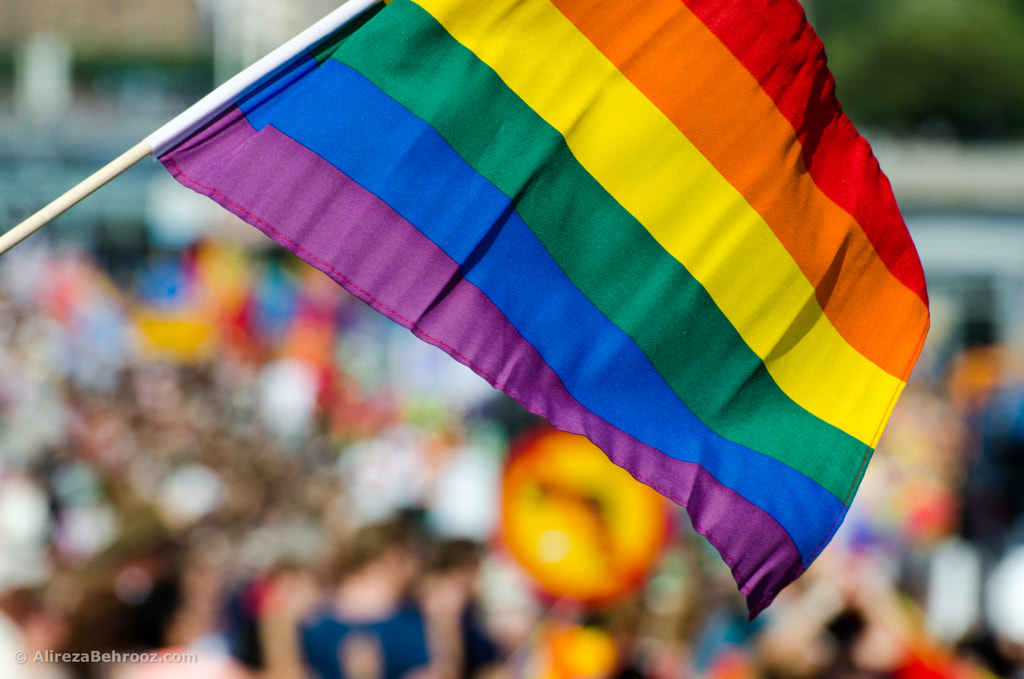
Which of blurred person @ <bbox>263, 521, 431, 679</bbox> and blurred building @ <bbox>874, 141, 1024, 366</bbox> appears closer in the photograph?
blurred person @ <bbox>263, 521, 431, 679</bbox>

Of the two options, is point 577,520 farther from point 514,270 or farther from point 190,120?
point 190,120

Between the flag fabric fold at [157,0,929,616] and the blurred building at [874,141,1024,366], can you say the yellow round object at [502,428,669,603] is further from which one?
the blurred building at [874,141,1024,366]

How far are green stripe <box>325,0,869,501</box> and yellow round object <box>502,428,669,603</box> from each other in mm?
2613

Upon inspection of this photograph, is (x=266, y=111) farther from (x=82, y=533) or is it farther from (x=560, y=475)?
(x=82, y=533)

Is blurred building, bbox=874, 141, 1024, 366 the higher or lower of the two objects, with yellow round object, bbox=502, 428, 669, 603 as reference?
lower

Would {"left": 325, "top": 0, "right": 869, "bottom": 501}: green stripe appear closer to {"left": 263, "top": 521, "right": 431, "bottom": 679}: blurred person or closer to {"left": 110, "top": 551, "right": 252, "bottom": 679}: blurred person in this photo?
{"left": 110, "top": 551, "right": 252, "bottom": 679}: blurred person

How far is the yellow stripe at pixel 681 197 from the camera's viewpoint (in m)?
2.87

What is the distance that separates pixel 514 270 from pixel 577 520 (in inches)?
134

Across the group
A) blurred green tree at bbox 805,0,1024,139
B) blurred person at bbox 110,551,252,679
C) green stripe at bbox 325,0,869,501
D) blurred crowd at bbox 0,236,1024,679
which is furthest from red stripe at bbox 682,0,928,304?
blurred green tree at bbox 805,0,1024,139

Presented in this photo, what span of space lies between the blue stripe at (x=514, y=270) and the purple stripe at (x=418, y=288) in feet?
0.09

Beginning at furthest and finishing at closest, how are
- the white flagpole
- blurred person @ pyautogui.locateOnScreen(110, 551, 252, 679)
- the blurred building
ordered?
the blurred building → blurred person @ pyautogui.locateOnScreen(110, 551, 252, 679) → the white flagpole

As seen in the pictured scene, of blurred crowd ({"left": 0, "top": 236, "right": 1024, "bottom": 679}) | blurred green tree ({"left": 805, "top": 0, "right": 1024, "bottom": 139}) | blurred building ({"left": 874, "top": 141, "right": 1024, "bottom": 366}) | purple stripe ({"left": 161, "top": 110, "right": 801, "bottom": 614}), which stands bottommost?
blurred green tree ({"left": 805, "top": 0, "right": 1024, "bottom": 139})

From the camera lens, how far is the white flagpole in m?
2.41

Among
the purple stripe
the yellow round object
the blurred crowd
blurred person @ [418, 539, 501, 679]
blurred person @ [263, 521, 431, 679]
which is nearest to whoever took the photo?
the purple stripe
